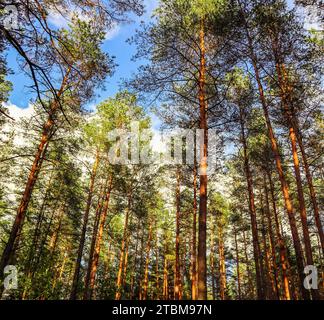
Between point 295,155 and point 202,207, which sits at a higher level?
point 295,155

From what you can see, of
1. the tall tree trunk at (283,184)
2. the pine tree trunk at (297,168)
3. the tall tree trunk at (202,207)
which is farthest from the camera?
the pine tree trunk at (297,168)

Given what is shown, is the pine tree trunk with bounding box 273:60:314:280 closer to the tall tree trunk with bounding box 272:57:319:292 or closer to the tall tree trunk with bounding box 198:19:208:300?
the tall tree trunk with bounding box 272:57:319:292

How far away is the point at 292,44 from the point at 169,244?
79.3 ft

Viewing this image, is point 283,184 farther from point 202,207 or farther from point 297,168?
point 202,207

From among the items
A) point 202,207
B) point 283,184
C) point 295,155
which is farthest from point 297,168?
point 202,207

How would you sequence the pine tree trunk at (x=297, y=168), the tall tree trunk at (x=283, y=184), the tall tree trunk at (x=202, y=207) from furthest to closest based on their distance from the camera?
the pine tree trunk at (x=297, y=168) < the tall tree trunk at (x=283, y=184) < the tall tree trunk at (x=202, y=207)

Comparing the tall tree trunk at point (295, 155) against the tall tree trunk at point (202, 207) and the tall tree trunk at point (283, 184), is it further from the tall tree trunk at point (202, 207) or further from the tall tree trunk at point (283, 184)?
the tall tree trunk at point (202, 207)

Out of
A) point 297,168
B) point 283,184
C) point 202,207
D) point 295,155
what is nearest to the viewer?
point 202,207

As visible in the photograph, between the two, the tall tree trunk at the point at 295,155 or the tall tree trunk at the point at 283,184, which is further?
the tall tree trunk at the point at 295,155

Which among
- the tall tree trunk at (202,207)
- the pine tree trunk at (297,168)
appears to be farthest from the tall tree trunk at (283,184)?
the tall tree trunk at (202,207)

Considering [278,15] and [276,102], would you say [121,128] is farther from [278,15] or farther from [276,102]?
[278,15]

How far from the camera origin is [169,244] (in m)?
28.5
